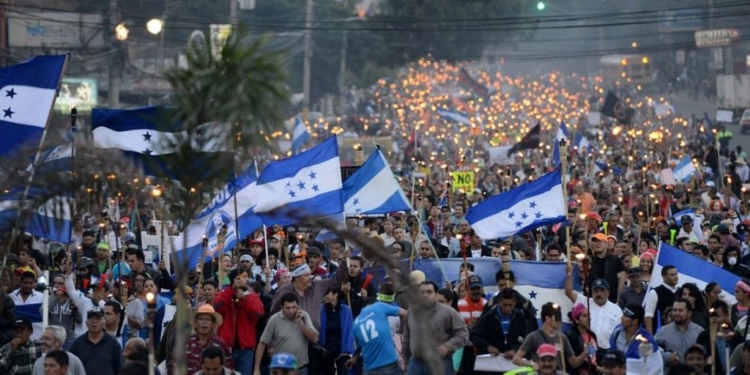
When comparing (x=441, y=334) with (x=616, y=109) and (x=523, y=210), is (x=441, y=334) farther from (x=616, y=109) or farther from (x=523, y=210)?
(x=616, y=109)

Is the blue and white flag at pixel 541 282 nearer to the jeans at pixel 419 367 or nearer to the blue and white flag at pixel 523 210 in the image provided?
the blue and white flag at pixel 523 210

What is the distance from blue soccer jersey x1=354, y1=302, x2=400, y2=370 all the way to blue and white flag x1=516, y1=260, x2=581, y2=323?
1.96 m

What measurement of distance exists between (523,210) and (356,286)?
9.02ft

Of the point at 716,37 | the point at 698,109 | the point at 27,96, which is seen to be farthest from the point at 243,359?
the point at 698,109

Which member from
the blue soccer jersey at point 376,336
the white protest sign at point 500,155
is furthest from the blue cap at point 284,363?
the white protest sign at point 500,155

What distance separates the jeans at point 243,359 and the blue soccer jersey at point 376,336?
1295 mm

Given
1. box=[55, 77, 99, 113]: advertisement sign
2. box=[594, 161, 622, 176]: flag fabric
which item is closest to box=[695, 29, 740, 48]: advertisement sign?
box=[55, 77, 99, 113]: advertisement sign

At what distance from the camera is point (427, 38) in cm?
7681

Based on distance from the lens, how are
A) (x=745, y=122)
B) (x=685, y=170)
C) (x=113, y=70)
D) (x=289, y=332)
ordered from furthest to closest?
1. (x=745, y=122)
2. (x=113, y=70)
3. (x=685, y=170)
4. (x=289, y=332)

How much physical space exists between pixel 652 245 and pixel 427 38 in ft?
194

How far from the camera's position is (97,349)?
500 inches

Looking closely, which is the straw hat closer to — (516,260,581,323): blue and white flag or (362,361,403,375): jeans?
(362,361,403,375): jeans

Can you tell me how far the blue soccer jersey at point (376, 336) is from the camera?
1322 cm

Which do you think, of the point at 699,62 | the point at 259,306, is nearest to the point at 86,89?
the point at 259,306
